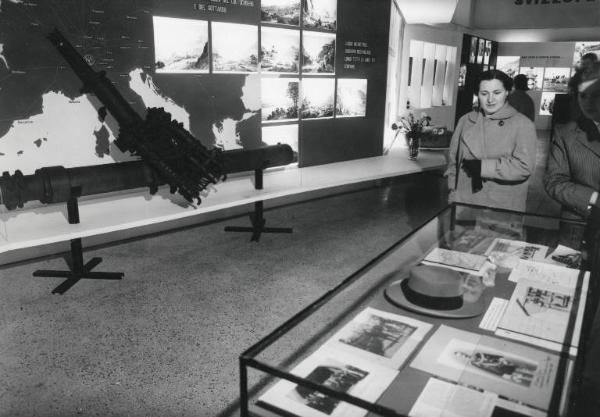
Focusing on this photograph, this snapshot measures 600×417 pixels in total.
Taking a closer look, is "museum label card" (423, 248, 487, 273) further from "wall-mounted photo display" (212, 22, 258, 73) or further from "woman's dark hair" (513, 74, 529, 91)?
"woman's dark hair" (513, 74, 529, 91)

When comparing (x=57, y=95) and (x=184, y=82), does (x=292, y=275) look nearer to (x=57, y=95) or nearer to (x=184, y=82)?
(x=184, y=82)

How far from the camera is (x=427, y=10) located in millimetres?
6160

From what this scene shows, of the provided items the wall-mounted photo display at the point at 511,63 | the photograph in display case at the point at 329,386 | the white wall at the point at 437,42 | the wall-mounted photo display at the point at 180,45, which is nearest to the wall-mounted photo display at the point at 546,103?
the wall-mounted photo display at the point at 511,63

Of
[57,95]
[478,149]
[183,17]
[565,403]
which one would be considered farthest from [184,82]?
[565,403]

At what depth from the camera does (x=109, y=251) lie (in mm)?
4387

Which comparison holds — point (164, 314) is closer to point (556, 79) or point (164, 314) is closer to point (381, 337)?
point (381, 337)

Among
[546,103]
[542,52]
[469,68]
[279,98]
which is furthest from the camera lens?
[546,103]

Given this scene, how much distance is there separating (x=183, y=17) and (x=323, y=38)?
1.81 metres

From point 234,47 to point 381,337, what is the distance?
12.8ft

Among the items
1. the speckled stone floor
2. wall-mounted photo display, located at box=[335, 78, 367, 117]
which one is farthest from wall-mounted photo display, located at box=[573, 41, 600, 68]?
the speckled stone floor

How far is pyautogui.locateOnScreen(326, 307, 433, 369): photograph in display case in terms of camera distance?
141 cm

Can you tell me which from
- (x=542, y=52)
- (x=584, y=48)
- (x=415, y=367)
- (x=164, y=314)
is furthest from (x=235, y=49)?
(x=542, y=52)

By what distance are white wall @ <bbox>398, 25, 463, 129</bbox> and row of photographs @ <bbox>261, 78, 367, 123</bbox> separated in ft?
4.13

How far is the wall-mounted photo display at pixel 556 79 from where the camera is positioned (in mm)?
13633
